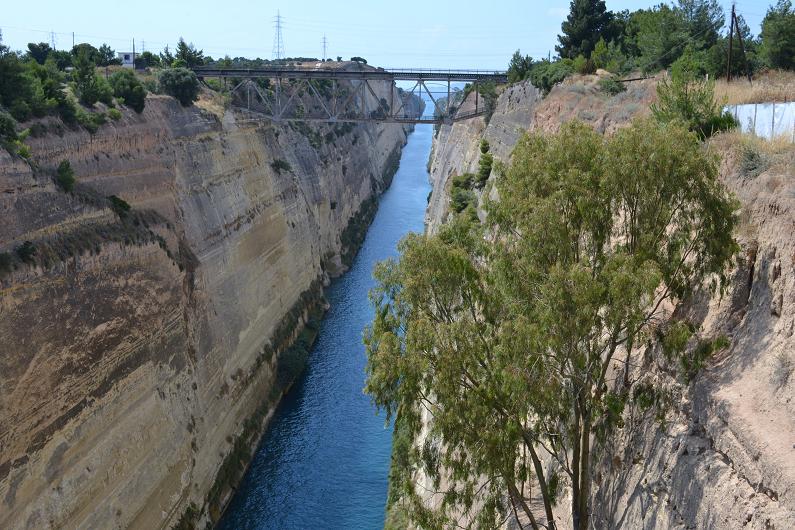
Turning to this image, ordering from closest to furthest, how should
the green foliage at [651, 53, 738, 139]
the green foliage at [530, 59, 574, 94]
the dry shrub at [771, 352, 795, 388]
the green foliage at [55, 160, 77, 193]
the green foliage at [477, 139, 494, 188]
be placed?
the dry shrub at [771, 352, 795, 388], the green foliage at [651, 53, 738, 139], the green foliage at [55, 160, 77, 193], the green foliage at [530, 59, 574, 94], the green foliage at [477, 139, 494, 188]

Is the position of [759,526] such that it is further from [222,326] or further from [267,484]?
[222,326]

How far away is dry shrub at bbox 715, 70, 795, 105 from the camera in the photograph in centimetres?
1730

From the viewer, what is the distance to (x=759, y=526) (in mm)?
9031

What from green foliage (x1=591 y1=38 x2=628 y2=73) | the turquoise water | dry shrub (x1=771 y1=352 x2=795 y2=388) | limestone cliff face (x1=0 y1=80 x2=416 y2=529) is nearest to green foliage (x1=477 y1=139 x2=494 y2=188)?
green foliage (x1=591 y1=38 x2=628 y2=73)

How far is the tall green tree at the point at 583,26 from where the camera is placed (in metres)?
38.9

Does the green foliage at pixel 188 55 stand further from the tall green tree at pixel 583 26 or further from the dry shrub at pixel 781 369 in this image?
the dry shrub at pixel 781 369

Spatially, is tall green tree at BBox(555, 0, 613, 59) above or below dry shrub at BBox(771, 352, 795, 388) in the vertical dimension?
above

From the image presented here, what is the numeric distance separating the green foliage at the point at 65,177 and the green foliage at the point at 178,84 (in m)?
11.8

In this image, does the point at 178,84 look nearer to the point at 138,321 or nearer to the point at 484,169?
the point at 484,169

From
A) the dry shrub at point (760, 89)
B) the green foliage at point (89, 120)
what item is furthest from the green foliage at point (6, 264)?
the dry shrub at point (760, 89)

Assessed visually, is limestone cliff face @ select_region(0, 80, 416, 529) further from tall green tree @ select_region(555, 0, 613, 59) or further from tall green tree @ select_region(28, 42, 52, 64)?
tall green tree @ select_region(555, 0, 613, 59)

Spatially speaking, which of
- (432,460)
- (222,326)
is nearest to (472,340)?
(432,460)

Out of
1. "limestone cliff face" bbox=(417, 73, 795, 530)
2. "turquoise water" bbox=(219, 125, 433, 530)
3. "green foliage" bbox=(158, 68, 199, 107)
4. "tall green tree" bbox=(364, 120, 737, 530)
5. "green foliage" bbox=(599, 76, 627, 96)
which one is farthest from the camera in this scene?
"green foliage" bbox=(158, 68, 199, 107)

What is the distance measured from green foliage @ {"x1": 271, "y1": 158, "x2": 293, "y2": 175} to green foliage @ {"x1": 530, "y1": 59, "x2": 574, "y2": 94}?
1206cm
